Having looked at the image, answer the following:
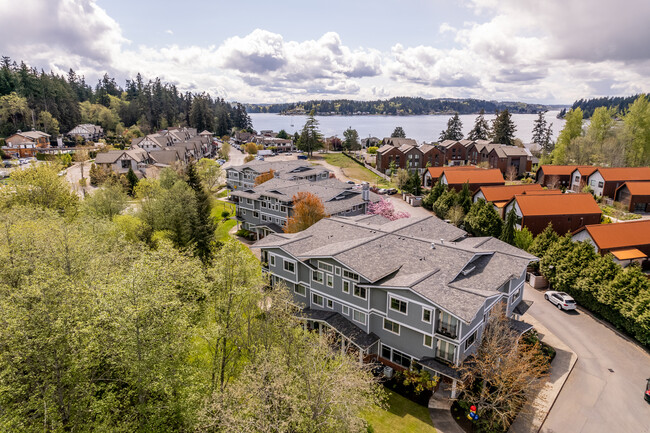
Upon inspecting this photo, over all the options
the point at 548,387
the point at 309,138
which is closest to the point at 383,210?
the point at 548,387

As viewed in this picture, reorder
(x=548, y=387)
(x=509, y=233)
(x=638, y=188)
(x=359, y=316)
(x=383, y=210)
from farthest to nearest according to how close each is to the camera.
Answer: (x=638, y=188) → (x=383, y=210) → (x=509, y=233) → (x=359, y=316) → (x=548, y=387)

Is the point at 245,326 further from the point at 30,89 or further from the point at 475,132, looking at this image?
the point at 30,89

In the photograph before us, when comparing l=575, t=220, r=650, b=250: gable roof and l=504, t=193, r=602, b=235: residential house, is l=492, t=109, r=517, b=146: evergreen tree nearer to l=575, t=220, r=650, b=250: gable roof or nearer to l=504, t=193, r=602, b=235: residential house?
l=504, t=193, r=602, b=235: residential house

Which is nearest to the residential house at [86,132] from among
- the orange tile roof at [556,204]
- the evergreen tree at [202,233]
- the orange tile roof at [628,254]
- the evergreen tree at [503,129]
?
the evergreen tree at [202,233]

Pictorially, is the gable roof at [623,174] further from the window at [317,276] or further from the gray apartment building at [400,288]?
the window at [317,276]

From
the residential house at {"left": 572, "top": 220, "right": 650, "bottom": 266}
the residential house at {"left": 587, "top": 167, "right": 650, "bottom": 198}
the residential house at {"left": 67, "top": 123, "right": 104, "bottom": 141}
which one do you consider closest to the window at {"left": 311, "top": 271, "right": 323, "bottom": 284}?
the residential house at {"left": 572, "top": 220, "right": 650, "bottom": 266}

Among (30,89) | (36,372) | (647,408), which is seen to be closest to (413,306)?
(647,408)

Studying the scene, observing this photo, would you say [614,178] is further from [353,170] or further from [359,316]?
[359,316]
